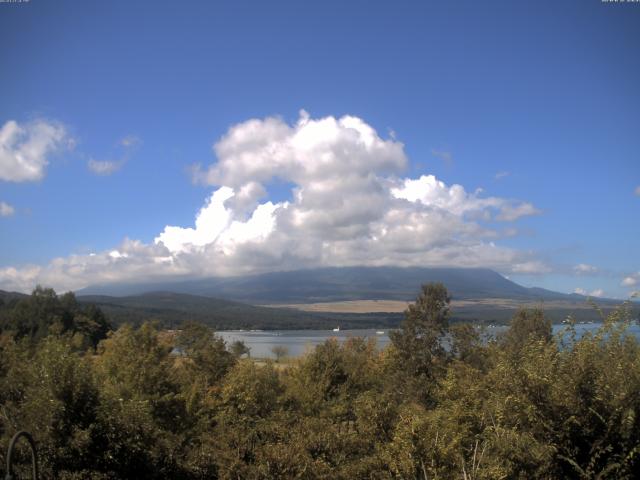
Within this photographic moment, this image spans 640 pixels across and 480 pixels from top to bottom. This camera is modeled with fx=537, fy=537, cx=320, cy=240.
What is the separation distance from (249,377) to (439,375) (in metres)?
15.2

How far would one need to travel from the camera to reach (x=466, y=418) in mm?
16172

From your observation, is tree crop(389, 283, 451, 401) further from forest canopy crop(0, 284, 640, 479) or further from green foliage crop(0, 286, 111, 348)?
green foliage crop(0, 286, 111, 348)

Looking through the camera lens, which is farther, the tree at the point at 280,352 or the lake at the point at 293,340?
the tree at the point at 280,352

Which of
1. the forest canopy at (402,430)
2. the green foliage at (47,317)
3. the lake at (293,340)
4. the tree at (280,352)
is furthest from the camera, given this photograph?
the green foliage at (47,317)

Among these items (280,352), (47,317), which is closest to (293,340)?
(47,317)

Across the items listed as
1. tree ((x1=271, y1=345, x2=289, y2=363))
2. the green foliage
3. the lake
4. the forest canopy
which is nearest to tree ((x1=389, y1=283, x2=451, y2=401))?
the lake

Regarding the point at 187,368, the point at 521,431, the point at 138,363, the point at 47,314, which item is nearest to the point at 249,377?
the point at 138,363

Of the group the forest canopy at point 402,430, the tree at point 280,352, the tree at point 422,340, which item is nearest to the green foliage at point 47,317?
the tree at point 280,352

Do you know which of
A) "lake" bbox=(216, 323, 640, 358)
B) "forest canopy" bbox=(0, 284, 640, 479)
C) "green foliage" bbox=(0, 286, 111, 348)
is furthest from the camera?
"green foliage" bbox=(0, 286, 111, 348)

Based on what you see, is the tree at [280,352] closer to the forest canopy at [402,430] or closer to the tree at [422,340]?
the tree at [422,340]

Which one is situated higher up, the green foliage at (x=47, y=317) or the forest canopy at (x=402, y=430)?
the forest canopy at (x=402, y=430)

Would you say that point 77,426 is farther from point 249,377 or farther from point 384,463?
point 249,377

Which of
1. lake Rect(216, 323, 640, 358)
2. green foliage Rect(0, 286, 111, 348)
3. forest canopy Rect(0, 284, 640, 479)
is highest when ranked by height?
forest canopy Rect(0, 284, 640, 479)

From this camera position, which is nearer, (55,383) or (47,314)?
(55,383)
